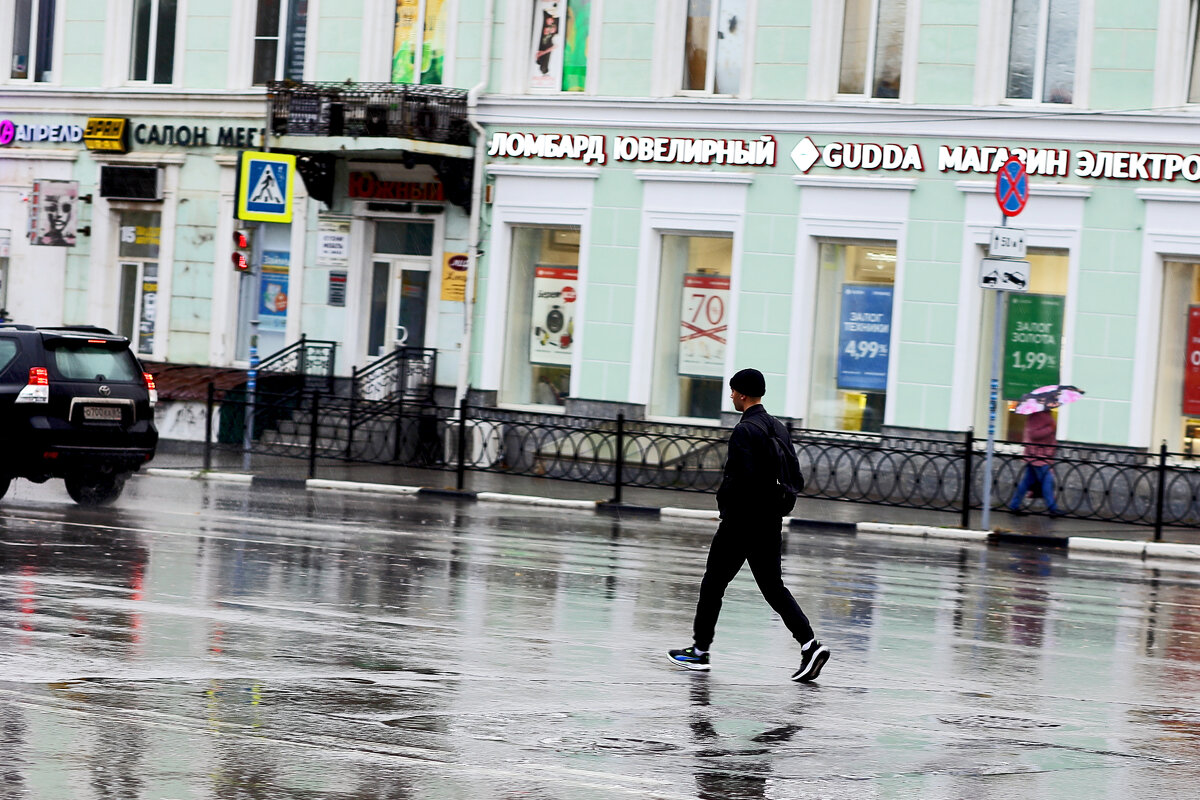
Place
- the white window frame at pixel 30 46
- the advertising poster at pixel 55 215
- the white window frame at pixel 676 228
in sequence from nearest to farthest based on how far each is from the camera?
the white window frame at pixel 676 228
the advertising poster at pixel 55 215
the white window frame at pixel 30 46

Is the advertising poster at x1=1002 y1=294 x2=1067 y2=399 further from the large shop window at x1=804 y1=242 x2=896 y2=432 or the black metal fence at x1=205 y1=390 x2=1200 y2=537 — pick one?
the large shop window at x1=804 y1=242 x2=896 y2=432

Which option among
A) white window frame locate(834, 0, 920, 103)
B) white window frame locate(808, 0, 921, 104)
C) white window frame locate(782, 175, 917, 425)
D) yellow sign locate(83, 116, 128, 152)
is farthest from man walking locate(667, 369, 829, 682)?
yellow sign locate(83, 116, 128, 152)

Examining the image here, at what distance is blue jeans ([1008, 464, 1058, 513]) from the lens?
21875mm

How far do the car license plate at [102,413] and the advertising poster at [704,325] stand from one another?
11027mm

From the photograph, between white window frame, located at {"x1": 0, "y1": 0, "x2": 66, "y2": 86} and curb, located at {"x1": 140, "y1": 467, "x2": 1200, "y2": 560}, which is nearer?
curb, located at {"x1": 140, "y1": 467, "x2": 1200, "y2": 560}

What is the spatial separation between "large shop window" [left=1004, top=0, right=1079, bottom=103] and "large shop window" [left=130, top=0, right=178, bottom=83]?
14.6 meters

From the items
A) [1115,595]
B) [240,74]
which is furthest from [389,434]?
[1115,595]

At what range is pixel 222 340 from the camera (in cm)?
3006

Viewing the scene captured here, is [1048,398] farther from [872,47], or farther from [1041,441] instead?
[872,47]

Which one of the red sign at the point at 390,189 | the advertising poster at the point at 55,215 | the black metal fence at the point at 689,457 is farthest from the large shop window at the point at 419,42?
the advertising poster at the point at 55,215

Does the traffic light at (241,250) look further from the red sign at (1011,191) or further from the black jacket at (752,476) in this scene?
the black jacket at (752,476)

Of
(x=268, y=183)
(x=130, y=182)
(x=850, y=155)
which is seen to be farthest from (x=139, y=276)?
(x=850, y=155)

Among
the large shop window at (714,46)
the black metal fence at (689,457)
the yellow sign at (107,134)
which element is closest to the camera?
the black metal fence at (689,457)

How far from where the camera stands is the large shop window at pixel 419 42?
92.8ft
